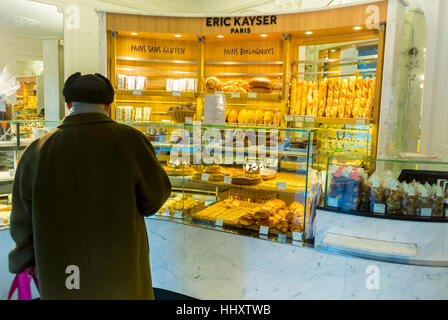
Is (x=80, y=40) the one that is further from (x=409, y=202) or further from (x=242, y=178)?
(x=409, y=202)

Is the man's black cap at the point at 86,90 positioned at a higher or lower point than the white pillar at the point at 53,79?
lower

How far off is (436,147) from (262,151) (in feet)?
7.98

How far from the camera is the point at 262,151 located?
9.05 ft

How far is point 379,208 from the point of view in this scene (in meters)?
2.17

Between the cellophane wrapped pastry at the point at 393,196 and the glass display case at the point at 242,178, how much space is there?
40 cm

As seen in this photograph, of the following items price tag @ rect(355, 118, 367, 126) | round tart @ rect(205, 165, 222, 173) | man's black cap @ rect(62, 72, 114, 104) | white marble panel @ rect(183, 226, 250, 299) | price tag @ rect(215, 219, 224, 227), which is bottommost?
white marble panel @ rect(183, 226, 250, 299)

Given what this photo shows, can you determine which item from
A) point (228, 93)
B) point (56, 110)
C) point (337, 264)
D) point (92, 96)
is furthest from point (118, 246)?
point (56, 110)

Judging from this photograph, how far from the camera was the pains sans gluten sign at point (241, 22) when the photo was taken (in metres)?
4.41

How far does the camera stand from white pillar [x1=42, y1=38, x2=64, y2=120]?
8.31m

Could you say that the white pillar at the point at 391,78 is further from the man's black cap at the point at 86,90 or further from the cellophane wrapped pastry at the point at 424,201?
the man's black cap at the point at 86,90

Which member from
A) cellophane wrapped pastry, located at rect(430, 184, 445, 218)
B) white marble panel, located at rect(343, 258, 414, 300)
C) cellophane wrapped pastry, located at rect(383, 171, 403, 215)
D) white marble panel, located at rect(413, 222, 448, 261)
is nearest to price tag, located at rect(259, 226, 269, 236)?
white marble panel, located at rect(343, 258, 414, 300)

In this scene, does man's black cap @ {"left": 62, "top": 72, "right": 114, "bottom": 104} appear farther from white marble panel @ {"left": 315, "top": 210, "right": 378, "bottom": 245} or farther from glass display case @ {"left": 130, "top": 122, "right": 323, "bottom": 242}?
white marble panel @ {"left": 315, "top": 210, "right": 378, "bottom": 245}

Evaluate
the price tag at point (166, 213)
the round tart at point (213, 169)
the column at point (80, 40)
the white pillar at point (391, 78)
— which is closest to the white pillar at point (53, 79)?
the column at point (80, 40)

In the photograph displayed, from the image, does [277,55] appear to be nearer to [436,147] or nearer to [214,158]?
[436,147]
